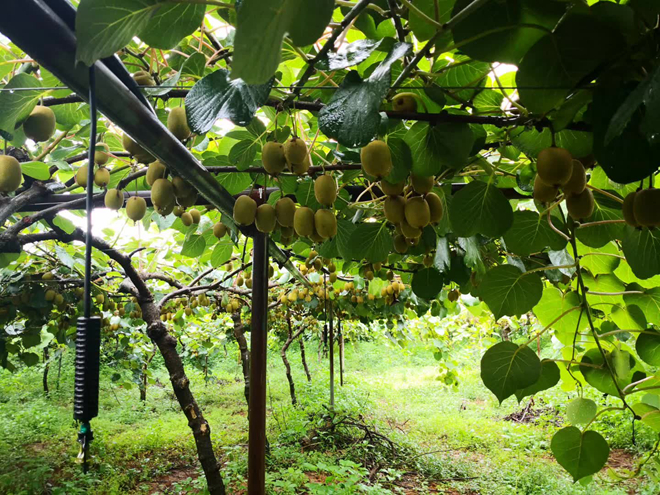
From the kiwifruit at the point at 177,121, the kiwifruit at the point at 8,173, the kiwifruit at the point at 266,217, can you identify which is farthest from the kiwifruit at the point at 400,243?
the kiwifruit at the point at 8,173

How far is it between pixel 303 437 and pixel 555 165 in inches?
230

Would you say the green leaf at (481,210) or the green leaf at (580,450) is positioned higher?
the green leaf at (481,210)

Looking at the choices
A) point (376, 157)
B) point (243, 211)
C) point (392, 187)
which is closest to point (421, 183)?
point (392, 187)

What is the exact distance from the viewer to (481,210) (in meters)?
0.77

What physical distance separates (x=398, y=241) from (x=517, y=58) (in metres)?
0.55

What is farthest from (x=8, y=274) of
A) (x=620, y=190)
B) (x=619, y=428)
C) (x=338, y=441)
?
(x=619, y=428)

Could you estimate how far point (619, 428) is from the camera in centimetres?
588

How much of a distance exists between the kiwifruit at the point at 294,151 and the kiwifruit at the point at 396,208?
186mm

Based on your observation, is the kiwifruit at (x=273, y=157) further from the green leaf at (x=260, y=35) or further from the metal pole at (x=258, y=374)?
the metal pole at (x=258, y=374)

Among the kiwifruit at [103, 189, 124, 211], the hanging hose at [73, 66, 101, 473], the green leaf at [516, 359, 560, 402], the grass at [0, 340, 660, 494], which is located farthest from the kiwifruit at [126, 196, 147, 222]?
the grass at [0, 340, 660, 494]

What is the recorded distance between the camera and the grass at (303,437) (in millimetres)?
4363

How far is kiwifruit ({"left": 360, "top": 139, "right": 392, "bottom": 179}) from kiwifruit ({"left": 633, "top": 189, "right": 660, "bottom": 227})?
0.36m

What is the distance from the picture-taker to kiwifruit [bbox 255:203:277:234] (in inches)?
33.2

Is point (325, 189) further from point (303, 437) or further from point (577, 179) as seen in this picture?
point (303, 437)
